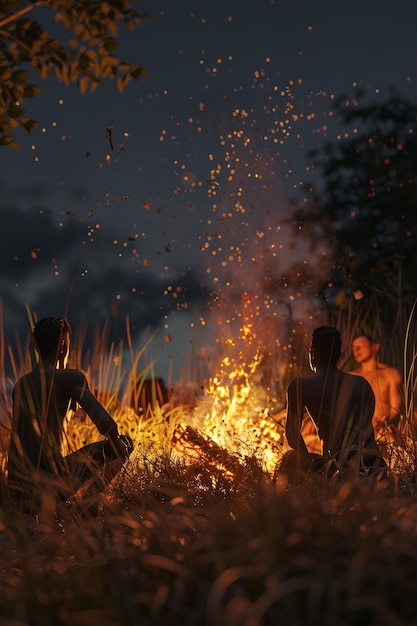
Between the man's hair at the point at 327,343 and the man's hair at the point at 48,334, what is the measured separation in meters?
1.67

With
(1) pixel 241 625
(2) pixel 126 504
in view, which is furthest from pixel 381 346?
(1) pixel 241 625

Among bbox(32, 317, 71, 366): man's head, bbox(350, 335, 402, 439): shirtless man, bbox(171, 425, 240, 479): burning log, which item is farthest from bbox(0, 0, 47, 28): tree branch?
bbox(350, 335, 402, 439): shirtless man

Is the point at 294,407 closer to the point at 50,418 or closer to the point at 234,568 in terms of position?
the point at 50,418

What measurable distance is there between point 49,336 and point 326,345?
181 centimetres

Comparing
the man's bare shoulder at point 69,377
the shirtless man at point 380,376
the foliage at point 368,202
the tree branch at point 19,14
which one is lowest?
the man's bare shoulder at point 69,377

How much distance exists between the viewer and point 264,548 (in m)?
3.14

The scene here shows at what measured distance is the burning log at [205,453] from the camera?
5.47 m

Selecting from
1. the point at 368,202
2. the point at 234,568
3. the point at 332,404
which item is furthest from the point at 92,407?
the point at 368,202

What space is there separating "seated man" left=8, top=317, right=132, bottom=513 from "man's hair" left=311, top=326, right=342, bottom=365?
1409 millimetres

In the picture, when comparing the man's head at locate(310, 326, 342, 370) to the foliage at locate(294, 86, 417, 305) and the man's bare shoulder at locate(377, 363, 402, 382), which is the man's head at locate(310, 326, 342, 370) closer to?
the man's bare shoulder at locate(377, 363, 402, 382)

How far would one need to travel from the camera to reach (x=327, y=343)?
556 cm

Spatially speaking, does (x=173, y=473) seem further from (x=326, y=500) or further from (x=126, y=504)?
(x=326, y=500)

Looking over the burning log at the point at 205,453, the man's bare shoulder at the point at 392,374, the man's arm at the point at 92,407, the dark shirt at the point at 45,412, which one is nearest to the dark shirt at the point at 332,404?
the burning log at the point at 205,453

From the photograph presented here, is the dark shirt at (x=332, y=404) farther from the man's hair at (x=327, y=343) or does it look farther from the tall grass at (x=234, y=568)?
the tall grass at (x=234, y=568)
